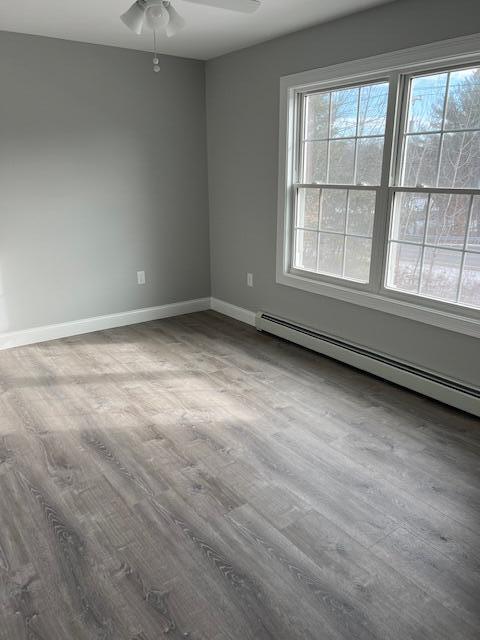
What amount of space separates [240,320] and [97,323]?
1375 mm

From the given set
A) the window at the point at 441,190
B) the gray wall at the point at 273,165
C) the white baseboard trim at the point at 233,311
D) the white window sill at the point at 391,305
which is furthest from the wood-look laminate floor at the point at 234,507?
the white baseboard trim at the point at 233,311

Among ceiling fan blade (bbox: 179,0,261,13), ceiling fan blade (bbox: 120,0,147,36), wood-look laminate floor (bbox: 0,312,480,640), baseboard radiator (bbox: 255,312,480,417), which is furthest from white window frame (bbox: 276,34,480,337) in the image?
ceiling fan blade (bbox: 120,0,147,36)

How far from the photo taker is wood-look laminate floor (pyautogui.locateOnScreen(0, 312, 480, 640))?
1.66m

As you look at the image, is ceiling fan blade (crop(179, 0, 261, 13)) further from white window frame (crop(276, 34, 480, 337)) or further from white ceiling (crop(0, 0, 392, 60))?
white window frame (crop(276, 34, 480, 337))

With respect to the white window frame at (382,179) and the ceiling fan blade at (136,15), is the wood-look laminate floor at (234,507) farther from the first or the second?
the ceiling fan blade at (136,15)

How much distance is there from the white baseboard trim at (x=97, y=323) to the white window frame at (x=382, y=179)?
48.8 inches

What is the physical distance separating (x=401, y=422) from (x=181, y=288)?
280 cm

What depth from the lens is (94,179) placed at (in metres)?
4.21

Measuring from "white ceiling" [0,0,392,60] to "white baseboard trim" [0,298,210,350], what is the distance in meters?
2.31

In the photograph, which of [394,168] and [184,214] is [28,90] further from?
[394,168]

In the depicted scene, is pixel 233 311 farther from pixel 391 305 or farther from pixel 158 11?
pixel 158 11

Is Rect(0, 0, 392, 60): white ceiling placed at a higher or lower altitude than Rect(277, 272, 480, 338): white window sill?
higher

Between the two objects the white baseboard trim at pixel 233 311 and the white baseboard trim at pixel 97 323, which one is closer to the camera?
the white baseboard trim at pixel 97 323

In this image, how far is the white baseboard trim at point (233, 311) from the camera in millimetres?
4703
